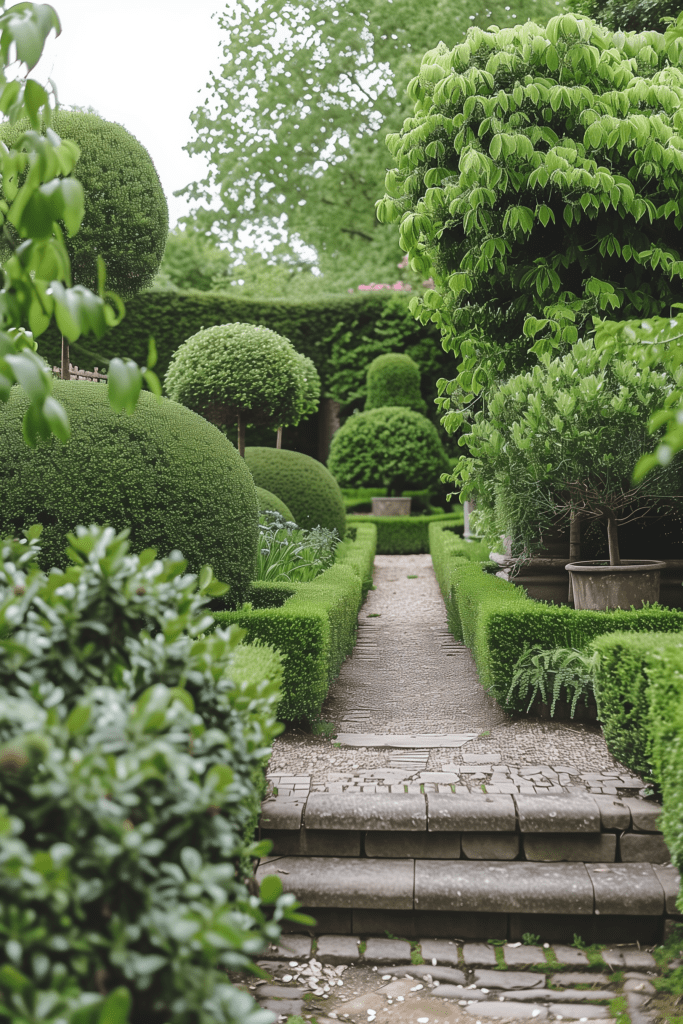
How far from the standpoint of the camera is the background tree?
68.3ft

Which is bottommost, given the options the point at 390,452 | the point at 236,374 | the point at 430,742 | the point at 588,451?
the point at 430,742

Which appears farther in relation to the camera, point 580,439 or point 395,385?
point 395,385

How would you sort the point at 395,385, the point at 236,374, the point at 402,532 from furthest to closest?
the point at 395,385, the point at 402,532, the point at 236,374

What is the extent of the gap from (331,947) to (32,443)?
86.4 inches

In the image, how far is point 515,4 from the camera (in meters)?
20.1

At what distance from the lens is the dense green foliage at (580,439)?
4.60 m

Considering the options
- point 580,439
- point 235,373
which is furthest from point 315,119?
point 580,439

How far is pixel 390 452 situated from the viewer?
14188mm

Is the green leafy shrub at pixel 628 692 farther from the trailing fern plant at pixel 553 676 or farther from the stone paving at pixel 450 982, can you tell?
the stone paving at pixel 450 982

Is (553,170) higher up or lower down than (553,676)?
higher up

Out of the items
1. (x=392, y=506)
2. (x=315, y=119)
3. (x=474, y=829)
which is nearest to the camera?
(x=474, y=829)

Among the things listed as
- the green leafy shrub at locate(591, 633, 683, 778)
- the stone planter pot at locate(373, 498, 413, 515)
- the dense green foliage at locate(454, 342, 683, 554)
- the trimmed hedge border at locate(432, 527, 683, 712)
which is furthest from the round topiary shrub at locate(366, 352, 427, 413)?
the green leafy shrub at locate(591, 633, 683, 778)

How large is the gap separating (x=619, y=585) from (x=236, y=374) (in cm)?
596

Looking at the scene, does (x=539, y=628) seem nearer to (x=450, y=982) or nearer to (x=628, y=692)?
(x=628, y=692)
